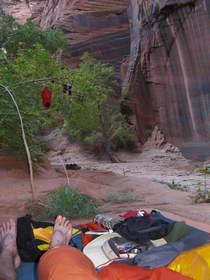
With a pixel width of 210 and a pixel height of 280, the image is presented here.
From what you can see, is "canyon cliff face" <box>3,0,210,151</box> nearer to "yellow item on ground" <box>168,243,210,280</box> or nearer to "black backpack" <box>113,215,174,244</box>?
"black backpack" <box>113,215,174,244</box>

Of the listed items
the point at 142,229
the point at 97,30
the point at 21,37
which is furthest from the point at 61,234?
the point at 97,30

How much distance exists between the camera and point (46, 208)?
207 inches

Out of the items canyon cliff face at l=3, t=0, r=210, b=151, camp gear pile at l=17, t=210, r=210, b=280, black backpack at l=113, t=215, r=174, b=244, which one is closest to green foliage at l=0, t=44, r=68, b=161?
camp gear pile at l=17, t=210, r=210, b=280

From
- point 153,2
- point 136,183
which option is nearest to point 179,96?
point 153,2

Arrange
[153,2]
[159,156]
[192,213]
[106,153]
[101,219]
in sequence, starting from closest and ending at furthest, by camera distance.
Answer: [101,219], [192,213], [153,2], [159,156], [106,153]

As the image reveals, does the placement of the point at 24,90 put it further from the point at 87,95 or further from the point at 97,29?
the point at 97,29

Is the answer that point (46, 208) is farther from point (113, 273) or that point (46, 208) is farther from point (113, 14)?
point (113, 14)

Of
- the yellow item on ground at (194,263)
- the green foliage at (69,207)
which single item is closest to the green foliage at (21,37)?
the green foliage at (69,207)

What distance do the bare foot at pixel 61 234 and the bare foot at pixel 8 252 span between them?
0.35m

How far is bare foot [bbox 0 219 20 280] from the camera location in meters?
2.33

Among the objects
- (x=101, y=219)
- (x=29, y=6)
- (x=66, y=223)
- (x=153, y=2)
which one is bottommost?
(x=101, y=219)

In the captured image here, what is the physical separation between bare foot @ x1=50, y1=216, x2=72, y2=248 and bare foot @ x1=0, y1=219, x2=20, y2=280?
35 cm

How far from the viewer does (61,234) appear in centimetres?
275

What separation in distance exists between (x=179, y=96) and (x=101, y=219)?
44.5 ft
